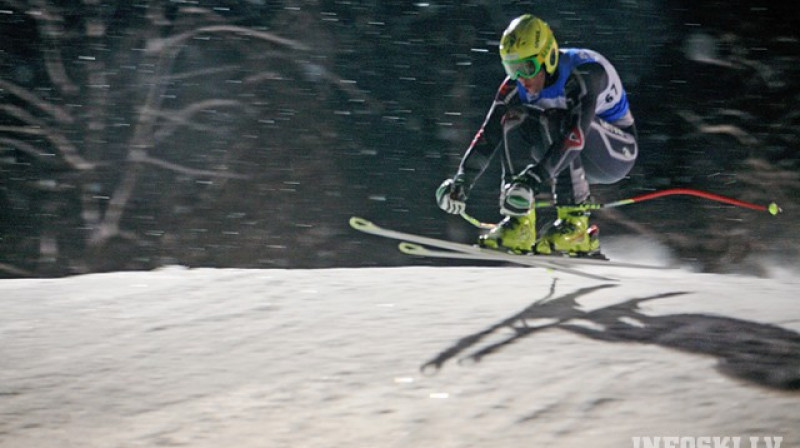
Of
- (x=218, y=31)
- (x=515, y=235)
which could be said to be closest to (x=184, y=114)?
(x=218, y=31)

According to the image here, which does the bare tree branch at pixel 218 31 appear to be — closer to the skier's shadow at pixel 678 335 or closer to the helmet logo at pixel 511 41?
the helmet logo at pixel 511 41

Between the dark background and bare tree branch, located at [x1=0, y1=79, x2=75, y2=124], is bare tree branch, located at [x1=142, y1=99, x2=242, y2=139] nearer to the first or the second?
the dark background

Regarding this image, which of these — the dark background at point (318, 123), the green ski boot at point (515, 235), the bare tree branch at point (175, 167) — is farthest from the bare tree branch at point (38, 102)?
the green ski boot at point (515, 235)

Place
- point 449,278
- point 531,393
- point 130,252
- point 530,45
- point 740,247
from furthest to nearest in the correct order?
point 130,252
point 740,247
point 449,278
point 530,45
point 531,393

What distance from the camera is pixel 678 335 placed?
2488mm

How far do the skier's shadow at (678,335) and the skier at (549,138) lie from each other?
41 centimetres

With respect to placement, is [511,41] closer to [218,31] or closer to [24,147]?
[218,31]

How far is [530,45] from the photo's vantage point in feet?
9.79

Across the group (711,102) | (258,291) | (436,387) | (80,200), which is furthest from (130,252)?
(436,387)

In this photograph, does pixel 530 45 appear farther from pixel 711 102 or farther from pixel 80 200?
pixel 80 200

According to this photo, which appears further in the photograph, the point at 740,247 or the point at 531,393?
the point at 740,247

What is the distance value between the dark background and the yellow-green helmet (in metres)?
1.99

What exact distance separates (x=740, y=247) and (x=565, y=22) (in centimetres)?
201

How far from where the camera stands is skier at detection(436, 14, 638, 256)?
305 centimetres
